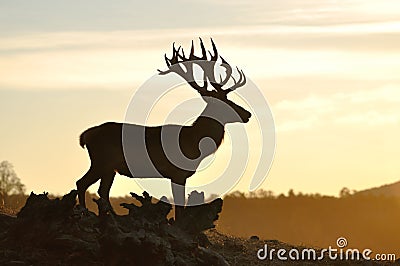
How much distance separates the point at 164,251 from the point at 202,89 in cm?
407

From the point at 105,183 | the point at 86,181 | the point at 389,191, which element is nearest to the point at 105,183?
the point at 105,183

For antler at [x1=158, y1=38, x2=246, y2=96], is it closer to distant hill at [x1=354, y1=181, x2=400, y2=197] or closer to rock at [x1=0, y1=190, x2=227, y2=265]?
rock at [x1=0, y1=190, x2=227, y2=265]

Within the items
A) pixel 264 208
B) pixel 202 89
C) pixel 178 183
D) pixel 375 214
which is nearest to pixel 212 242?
pixel 178 183

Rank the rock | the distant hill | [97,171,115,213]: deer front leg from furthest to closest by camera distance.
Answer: the distant hill → [97,171,115,213]: deer front leg → the rock

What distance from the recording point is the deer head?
18.8 metres

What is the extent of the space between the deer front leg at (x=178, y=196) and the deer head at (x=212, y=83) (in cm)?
127

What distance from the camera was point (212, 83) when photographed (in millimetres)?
18766

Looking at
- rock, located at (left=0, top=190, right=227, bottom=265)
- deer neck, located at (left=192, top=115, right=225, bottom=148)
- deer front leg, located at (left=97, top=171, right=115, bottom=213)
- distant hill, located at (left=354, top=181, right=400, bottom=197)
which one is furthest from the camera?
distant hill, located at (left=354, top=181, right=400, bottom=197)

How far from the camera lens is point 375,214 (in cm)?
8831

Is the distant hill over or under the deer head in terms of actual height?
over

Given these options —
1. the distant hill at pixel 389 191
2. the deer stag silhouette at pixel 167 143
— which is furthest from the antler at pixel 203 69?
the distant hill at pixel 389 191

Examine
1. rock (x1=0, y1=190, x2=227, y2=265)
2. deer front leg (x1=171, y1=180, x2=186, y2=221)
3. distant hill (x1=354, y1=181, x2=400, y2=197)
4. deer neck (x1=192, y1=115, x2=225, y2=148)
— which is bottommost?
rock (x1=0, y1=190, x2=227, y2=265)

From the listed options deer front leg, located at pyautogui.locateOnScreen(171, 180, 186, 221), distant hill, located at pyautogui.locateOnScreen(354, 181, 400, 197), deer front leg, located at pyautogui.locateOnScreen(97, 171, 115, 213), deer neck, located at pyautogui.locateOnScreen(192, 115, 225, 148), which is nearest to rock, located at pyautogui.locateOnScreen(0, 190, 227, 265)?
deer front leg, located at pyautogui.locateOnScreen(171, 180, 186, 221)

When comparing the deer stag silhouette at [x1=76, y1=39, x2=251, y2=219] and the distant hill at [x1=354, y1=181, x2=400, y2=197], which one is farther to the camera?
the distant hill at [x1=354, y1=181, x2=400, y2=197]
